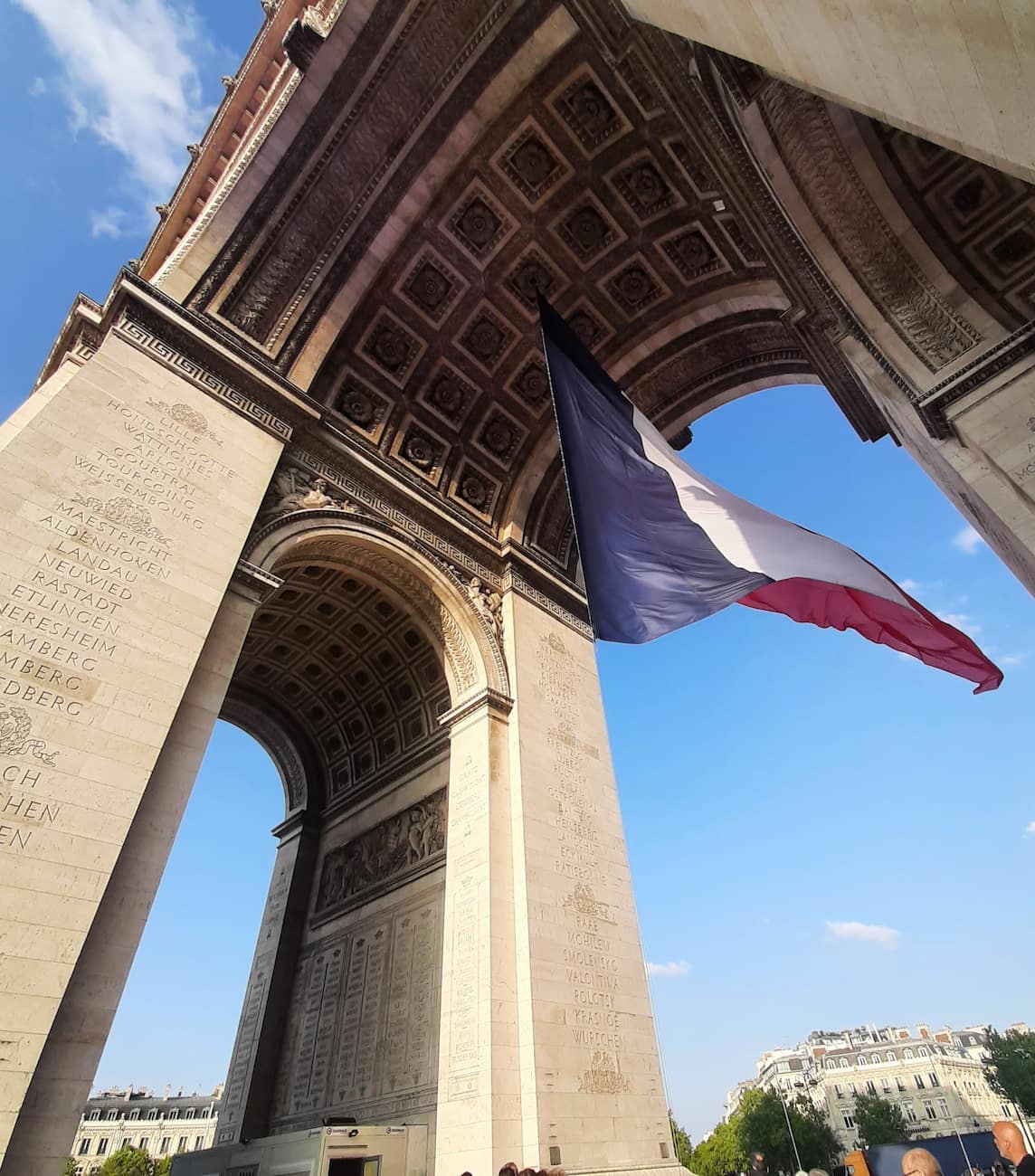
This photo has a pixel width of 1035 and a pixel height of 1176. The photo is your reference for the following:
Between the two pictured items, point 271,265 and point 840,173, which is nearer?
point 840,173

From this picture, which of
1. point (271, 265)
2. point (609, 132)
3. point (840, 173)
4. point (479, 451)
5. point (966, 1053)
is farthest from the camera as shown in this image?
point (966, 1053)

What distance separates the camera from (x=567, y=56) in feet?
35.7

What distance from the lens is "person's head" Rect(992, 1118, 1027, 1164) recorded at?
3614mm

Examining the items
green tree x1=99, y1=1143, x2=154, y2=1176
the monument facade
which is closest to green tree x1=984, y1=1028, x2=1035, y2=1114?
the monument facade

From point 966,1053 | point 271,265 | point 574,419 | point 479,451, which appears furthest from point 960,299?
point 966,1053

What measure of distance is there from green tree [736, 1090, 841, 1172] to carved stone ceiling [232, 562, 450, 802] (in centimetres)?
4753

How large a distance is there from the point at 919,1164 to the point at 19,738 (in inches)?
257

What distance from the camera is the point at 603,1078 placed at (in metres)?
8.36

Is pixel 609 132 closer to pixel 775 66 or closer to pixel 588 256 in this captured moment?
pixel 588 256

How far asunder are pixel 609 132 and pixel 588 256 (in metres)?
2.04

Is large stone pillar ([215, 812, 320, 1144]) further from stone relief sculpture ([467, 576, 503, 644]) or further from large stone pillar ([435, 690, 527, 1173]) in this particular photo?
stone relief sculpture ([467, 576, 503, 644])

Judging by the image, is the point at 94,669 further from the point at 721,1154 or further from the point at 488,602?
the point at 721,1154

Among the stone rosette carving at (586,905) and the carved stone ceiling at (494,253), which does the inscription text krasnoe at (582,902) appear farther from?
the carved stone ceiling at (494,253)

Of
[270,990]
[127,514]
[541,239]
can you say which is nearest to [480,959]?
[270,990]
